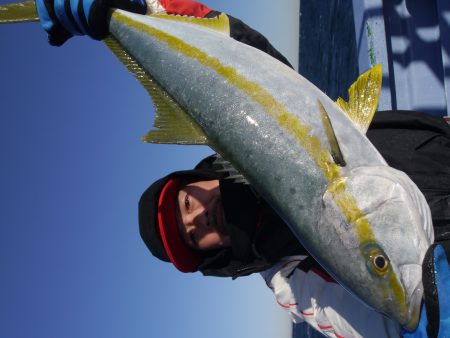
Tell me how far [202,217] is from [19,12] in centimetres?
180

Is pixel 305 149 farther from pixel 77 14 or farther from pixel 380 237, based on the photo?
pixel 77 14

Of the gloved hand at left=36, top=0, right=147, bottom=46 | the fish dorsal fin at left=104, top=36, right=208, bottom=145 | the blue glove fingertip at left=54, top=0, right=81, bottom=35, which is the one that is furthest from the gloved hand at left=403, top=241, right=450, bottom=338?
the blue glove fingertip at left=54, top=0, right=81, bottom=35

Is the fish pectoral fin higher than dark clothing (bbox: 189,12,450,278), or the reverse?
the fish pectoral fin

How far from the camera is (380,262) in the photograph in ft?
5.50

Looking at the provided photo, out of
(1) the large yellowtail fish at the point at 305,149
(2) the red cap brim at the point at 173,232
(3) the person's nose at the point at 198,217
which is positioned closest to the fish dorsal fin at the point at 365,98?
(1) the large yellowtail fish at the point at 305,149

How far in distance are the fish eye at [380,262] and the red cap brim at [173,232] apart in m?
1.48

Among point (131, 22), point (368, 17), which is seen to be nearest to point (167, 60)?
point (131, 22)

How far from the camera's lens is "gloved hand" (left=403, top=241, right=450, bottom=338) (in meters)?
1.61

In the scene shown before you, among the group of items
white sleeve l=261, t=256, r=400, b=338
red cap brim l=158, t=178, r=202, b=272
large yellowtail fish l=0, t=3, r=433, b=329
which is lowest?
white sleeve l=261, t=256, r=400, b=338

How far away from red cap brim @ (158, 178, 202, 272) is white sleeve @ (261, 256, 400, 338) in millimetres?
521

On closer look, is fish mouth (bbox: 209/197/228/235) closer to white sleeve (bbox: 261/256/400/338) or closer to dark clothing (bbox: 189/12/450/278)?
→ dark clothing (bbox: 189/12/450/278)

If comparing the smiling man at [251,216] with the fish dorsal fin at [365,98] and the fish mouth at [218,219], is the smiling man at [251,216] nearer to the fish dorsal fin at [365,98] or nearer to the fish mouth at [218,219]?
the fish mouth at [218,219]

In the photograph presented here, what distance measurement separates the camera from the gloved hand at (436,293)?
1.61 meters

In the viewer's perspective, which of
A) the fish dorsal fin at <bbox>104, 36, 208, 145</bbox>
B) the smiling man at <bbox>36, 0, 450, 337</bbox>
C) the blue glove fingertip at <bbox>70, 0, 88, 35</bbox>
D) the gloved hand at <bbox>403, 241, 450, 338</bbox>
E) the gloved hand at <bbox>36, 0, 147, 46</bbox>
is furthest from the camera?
the blue glove fingertip at <bbox>70, 0, 88, 35</bbox>
